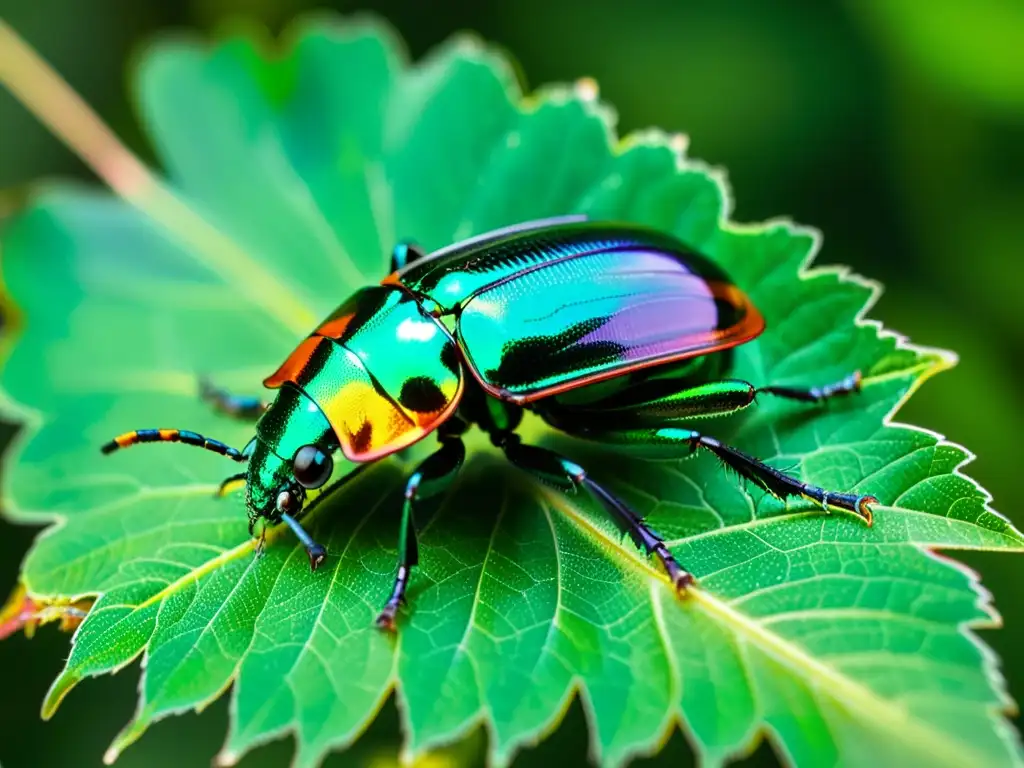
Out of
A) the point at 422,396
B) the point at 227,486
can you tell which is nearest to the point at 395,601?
the point at 422,396

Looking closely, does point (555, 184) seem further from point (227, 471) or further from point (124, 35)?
point (124, 35)

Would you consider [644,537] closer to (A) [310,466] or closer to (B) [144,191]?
(A) [310,466]

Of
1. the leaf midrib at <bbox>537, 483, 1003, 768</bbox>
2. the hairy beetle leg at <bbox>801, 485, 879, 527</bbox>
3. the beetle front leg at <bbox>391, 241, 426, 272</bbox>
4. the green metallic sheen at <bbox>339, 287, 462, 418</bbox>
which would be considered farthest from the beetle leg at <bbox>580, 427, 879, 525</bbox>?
the beetle front leg at <bbox>391, 241, 426, 272</bbox>

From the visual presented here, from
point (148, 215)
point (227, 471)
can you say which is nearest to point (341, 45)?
point (148, 215)

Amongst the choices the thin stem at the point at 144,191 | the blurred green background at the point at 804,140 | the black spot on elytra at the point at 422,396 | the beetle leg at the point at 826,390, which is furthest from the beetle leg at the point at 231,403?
the beetle leg at the point at 826,390

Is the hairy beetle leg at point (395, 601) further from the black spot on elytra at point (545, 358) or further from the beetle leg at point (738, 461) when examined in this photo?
the beetle leg at point (738, 461)

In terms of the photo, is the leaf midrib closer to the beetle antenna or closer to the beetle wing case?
the beetle wing case
